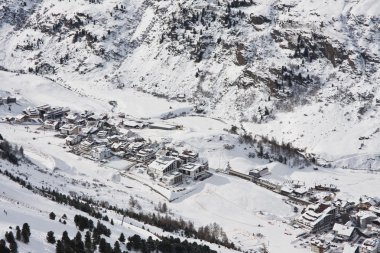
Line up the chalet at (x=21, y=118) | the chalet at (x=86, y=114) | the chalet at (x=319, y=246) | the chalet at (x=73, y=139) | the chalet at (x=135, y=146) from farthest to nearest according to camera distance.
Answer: the chalet at (x=86, y=114) → the chalet at (x=21, y=118) → the chalet at (x=73, y=139) → the chalet at (x=135, y=146) → the chalet at (x=319, y=246)

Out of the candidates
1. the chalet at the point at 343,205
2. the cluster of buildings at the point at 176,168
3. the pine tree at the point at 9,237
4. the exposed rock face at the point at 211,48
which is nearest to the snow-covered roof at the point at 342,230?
the chalet at the point at 343,205

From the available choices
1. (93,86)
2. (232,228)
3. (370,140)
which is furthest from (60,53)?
(232,228)

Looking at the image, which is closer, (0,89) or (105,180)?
(105,180)

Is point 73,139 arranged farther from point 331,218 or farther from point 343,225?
point 343,225

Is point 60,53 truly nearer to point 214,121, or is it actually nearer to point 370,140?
point 214,121

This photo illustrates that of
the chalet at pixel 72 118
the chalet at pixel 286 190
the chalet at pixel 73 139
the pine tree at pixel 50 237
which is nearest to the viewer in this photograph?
the pine tree at pixel 50 237

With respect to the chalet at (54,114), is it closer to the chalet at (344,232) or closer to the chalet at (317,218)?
the chalet at (317,218)

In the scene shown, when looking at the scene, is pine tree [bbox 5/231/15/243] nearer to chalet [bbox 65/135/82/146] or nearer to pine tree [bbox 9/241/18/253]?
pine tree [bbox 9/241/18/253]
